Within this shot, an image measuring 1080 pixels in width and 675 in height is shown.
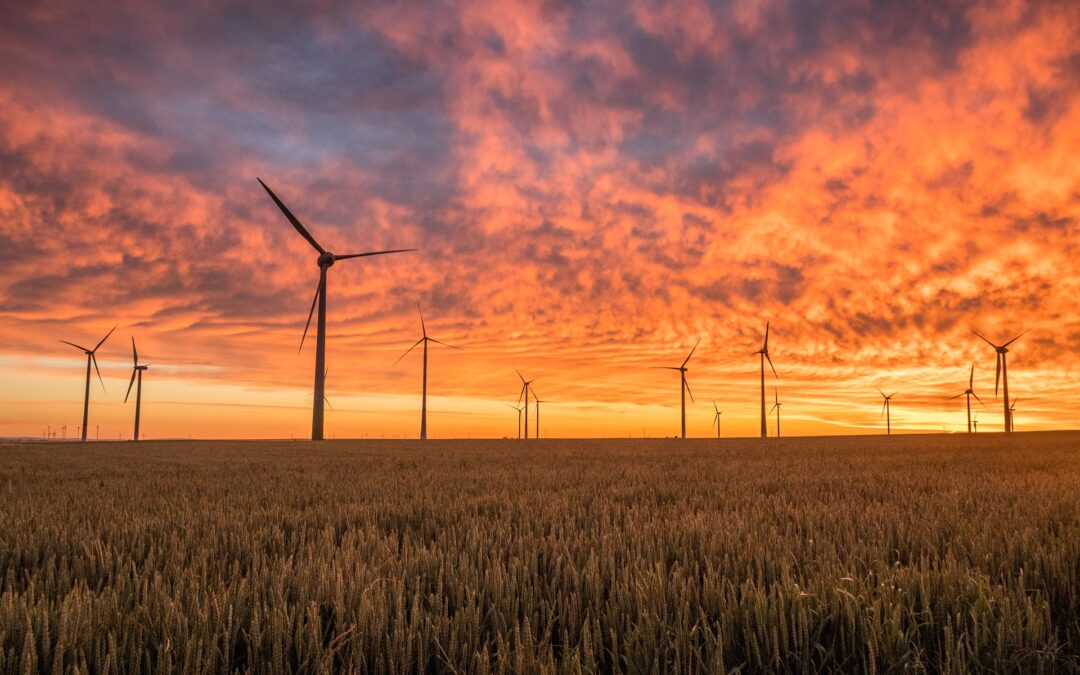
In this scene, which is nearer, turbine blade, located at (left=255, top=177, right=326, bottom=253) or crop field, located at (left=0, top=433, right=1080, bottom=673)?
crop field, located at (left=0, top=433, right=1080, bottom=673)

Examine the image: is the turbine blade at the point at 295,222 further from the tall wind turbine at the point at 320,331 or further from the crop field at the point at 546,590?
the crop field at the point at 546,590

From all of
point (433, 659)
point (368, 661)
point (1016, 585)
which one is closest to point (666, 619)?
point (433, 659)

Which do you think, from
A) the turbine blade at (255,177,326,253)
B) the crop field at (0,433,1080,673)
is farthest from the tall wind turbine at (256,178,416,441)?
the crop field at (0,433,1080,673)

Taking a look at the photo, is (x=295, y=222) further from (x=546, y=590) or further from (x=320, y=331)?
(x=546, y=590)

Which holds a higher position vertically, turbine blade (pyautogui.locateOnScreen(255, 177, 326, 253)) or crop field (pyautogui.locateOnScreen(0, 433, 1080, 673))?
turbine blade (pyautogui.locateOnScreen(255, 177, 326, 253))

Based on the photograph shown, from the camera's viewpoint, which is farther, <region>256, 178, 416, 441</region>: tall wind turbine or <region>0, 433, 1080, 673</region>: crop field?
<region>256, 178, 416, 441</region>: tall wind turbine

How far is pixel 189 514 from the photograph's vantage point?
7254mm

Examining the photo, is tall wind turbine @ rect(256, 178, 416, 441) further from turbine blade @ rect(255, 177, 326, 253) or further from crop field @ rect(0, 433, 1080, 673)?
crop field @ rect(0, 433, 1080, 673)

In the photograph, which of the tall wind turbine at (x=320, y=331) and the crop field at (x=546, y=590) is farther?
the tall wind turbine at (x=320, y=331)

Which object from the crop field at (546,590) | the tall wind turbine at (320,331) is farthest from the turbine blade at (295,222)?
the crop field at (546,590)

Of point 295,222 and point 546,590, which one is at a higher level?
point 295,222

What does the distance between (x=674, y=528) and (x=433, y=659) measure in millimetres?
3424

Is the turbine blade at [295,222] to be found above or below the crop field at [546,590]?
above

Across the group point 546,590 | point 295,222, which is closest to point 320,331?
point 295,222
